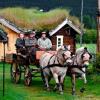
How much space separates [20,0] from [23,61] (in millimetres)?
36231

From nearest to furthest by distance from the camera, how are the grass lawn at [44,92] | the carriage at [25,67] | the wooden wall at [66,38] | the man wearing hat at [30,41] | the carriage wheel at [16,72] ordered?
1. the grass lawn at [44,92]
2. the carriage at [25,67]
3. the man wearing hat at [30,41]
4. the carriage wheel at [16,72]
5. the wooden wall at [66,38]

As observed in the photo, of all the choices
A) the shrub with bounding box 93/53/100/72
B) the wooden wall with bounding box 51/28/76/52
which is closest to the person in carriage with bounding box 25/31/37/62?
the shrub with bounding box 93/53/100/72

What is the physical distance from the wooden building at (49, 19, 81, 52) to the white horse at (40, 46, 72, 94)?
19897 millimetres

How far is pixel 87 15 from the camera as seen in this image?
187 feet

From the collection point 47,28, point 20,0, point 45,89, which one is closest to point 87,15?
point 20,0

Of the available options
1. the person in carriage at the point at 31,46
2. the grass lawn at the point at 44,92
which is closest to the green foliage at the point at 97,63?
the grass lawn at the point at 44,92

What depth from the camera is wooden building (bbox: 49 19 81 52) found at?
1533 inches

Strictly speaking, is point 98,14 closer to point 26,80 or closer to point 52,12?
point 26,80

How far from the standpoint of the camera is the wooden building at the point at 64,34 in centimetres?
3894

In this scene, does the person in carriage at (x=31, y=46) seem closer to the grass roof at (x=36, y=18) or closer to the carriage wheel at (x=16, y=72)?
the carriage wheel at (x=16, y=72)

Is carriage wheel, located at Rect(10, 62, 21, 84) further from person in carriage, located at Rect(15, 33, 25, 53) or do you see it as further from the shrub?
the shrub

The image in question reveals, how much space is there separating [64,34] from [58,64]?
73.5 feet

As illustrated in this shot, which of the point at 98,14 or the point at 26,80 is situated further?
the point at 98,14

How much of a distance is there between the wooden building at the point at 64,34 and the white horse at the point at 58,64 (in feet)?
65.3
